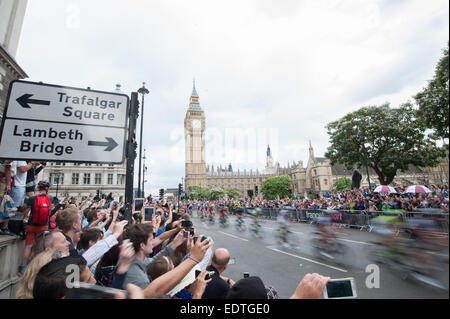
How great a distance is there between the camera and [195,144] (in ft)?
422

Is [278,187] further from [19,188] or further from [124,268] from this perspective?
[124,268]

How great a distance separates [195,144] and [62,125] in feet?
419

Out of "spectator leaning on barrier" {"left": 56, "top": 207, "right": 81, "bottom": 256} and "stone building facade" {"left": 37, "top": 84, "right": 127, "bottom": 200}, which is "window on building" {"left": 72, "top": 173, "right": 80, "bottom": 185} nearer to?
"stone building facade" {"left": 37, "top": 84, "right": 127, "bottom": 200}

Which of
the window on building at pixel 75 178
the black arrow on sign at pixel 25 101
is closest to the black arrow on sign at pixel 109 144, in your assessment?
the black arrow on sign at pixel 25 101

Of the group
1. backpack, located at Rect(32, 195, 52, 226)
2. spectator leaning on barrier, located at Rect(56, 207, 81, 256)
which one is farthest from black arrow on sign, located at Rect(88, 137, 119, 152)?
backpack, located at Rect(32, 195, 52, 226)

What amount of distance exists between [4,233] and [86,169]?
4468 cm

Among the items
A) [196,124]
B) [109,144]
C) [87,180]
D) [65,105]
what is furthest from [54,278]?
[196,124]

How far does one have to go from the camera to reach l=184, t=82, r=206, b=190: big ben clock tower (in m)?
127

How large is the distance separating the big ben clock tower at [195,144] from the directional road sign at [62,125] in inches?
4924

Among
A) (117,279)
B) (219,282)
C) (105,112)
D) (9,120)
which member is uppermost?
(105,112)
